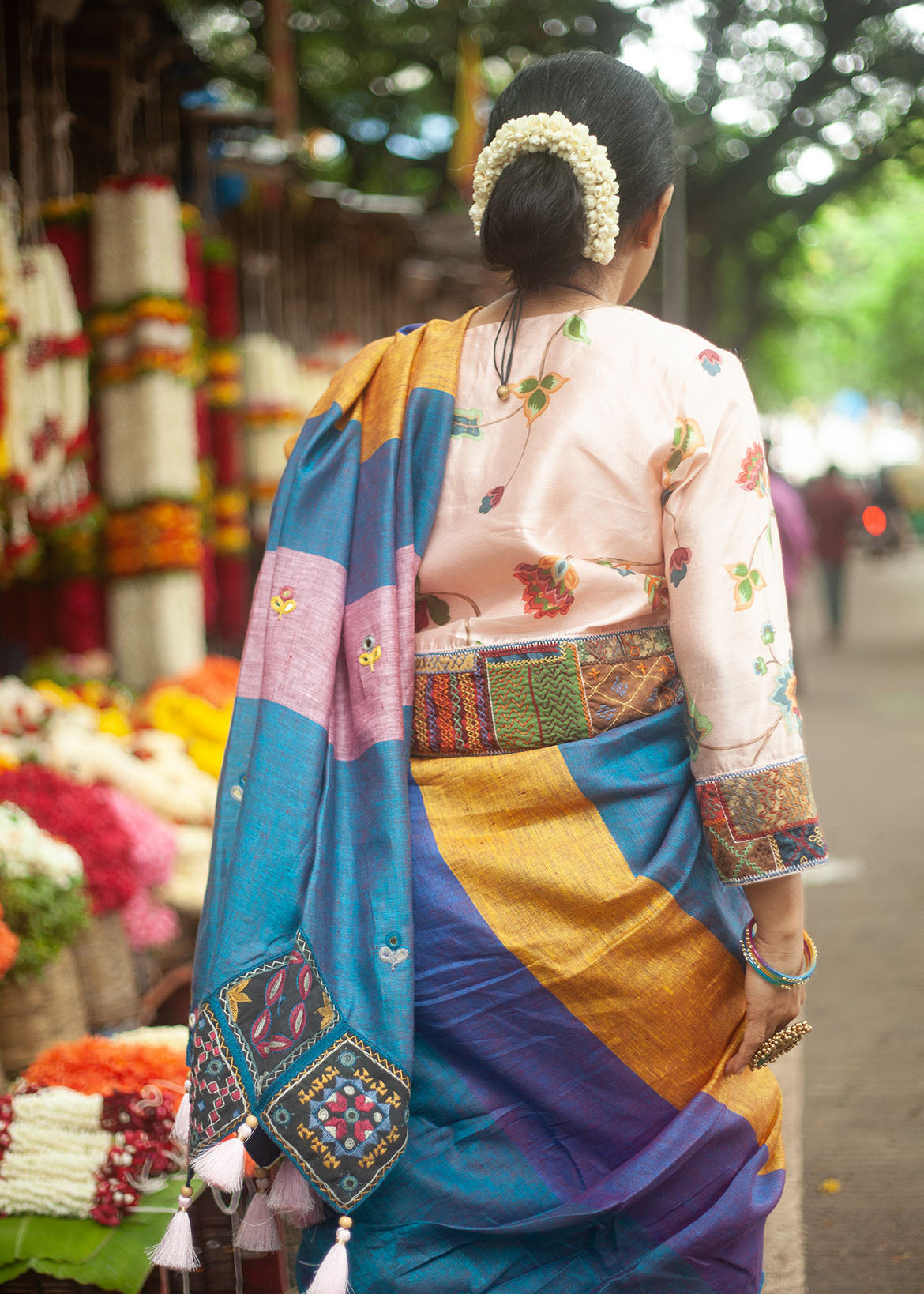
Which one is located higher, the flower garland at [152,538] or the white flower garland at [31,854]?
the flower garland at [152,538]

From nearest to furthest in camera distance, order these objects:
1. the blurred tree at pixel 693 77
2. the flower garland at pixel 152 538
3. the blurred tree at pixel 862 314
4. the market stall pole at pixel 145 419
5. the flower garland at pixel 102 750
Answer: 1. the flower garland at pixel 102 750
2. the market stall pole at pixel 145 419
3. the flower garland at pixel 152 538
4. the blurred tree at pixel 693 77
5. the blurred tree at pixel 862 314

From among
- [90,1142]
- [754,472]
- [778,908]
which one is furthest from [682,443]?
[90,1142]

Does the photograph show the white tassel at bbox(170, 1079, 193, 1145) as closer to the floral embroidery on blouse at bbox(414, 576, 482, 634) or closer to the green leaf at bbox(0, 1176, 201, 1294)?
the green leaf at bbox(0, 1176, 201, 1294)

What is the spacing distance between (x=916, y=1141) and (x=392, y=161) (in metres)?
11.5

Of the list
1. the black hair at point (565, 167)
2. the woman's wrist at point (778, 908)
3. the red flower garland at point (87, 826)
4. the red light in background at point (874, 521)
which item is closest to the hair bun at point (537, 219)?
the black hair at point (565, 167)

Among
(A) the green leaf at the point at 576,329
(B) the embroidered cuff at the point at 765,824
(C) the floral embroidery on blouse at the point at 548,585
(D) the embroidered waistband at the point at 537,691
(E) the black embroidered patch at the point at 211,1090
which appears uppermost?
(A) the green leaf at the point at 576,329

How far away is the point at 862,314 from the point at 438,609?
38.5 meters

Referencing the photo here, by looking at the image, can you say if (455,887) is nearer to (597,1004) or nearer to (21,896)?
(597,1004)

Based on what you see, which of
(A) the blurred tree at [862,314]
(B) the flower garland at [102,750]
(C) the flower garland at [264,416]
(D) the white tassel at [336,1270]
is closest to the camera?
(D) the white tassel at [336,1270]

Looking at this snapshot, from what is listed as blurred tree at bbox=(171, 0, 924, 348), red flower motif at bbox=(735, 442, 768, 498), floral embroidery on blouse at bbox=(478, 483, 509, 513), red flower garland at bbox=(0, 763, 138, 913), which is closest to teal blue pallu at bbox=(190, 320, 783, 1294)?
floral embroidery on blouse at bbox=(478, 483, 509, 513)

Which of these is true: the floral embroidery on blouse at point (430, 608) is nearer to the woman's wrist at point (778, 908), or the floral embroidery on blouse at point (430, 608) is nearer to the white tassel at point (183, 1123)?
the woman's wrist at point (778, 908)

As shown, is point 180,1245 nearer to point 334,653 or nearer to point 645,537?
point 334,653

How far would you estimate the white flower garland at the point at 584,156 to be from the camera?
61.8 inches

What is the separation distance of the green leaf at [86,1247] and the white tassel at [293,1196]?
658 mm
